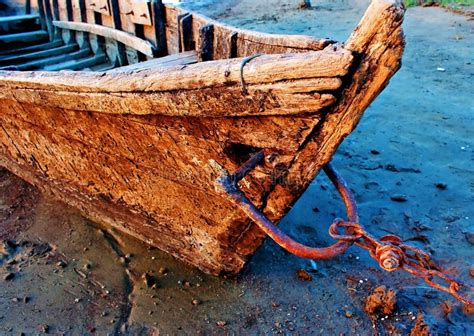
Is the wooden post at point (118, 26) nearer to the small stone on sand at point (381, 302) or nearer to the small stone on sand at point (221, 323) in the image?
the small stone on sand at point (221, 323)

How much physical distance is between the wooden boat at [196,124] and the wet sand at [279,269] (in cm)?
23

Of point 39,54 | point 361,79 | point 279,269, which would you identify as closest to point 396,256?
point 361,79

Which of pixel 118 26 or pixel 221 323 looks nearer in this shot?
pixel 221 323

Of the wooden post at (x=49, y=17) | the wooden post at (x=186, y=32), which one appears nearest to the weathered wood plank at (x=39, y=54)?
the wooden post at (x=49, y=17)

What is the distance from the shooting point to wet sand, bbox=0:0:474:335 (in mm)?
2447

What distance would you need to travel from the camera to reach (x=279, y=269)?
112 inches

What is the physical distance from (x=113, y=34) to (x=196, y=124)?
2942 mm

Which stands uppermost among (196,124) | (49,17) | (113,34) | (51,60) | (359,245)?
(49,17)

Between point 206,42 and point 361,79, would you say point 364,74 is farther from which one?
point 206,42

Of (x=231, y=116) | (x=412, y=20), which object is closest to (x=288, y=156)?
(x=231, y=116)

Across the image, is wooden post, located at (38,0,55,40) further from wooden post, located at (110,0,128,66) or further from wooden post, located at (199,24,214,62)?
wooden post, located at (199,24,214,62)

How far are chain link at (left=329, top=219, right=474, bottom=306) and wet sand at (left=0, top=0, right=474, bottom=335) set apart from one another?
1.10 meters

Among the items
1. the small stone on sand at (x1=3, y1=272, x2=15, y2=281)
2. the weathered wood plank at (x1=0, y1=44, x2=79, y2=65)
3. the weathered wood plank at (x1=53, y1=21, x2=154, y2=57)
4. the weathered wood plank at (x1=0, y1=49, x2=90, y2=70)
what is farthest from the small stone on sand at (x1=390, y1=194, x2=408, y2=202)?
the weathered wood plank at (x1=0, y1=44, x2=79, y2=65)

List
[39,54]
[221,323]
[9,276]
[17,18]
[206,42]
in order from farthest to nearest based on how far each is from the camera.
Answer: [17,18] < [39,54] < [206,42] < [9,276] < [221,323]
